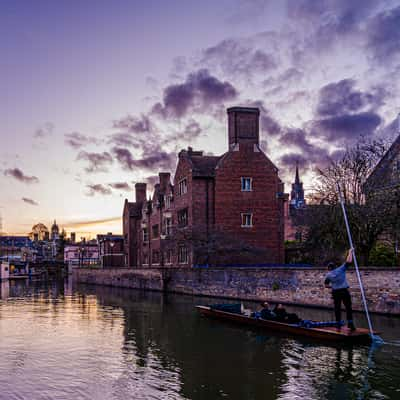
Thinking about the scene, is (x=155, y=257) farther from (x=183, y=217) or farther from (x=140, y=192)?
(x=140, y=192)

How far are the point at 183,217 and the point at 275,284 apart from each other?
19.0m

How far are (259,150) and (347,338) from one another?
105 ft

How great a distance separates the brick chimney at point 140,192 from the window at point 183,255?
27.4m

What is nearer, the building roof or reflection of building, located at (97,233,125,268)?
the building roof

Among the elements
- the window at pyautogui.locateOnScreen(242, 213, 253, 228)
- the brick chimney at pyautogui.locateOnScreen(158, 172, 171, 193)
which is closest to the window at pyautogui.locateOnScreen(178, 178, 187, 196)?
the window at pyautogui.locateOnScreen(242, 213, 253, 228)

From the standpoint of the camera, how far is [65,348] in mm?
17688

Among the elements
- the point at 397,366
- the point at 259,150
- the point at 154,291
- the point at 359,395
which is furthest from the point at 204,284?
the point at 359,395

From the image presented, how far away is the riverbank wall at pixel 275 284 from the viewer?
2462cm

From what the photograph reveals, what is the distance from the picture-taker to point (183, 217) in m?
49.6

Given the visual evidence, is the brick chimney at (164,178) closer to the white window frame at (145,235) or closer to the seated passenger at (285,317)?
the white window frame at (145,235)

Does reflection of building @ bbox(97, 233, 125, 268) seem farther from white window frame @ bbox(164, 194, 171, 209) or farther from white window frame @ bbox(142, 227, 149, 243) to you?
white window frame @ bbox(164, 194, 171, 209)

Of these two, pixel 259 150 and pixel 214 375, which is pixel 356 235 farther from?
pixel 214 375

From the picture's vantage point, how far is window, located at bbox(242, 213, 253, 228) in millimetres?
47000

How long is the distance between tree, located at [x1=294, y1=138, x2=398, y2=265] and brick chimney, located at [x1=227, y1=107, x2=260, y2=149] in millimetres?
11277
